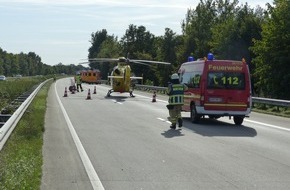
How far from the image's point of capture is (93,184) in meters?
8.16

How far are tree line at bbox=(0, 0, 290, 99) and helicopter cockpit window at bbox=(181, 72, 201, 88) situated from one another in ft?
53.9

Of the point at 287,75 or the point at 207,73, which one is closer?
the point at 207,73

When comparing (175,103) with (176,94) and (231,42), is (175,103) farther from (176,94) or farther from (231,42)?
(231,42)

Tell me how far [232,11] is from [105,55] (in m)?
52.1

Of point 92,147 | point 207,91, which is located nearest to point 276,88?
point 207,91

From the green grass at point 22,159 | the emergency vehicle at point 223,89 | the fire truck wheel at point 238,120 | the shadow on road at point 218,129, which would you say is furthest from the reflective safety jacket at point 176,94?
the green grass at point 22,159

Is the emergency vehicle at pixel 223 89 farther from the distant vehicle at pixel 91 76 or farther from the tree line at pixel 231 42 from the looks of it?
the distant vehicle at pixel 91 76

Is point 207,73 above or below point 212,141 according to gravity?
above

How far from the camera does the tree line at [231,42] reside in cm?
3622

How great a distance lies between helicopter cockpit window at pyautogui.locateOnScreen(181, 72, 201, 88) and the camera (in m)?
18.9

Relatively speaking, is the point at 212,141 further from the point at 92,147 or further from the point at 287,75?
the point at 287,75

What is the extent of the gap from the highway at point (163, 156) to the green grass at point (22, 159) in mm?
197

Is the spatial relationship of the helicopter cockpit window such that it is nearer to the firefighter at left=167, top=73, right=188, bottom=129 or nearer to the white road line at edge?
the firefighter at left=167, top=73, right=188, bottom=129

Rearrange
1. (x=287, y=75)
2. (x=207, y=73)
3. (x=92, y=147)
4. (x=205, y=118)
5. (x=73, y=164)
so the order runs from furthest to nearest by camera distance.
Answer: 1. (x=287, y=75)
2. (x=205, y=118)
3. (x=207, y=73)
4. (x=92, y=147)
5. (x=73, y=164)
